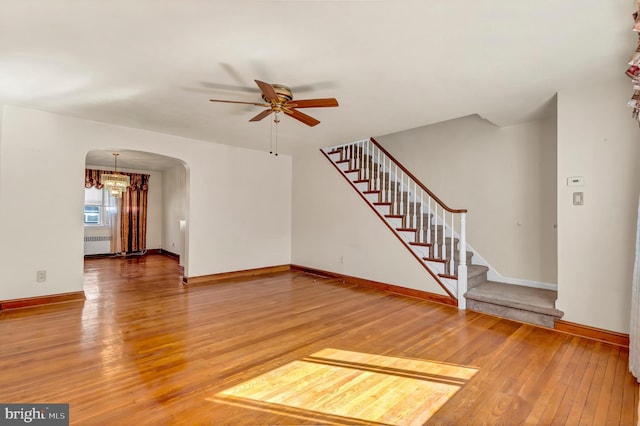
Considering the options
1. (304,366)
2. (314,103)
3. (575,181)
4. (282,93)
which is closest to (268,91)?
(282,93)

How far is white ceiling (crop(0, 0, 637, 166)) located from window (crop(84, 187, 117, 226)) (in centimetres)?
537

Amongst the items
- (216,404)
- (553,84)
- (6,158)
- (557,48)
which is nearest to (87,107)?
(6,158)

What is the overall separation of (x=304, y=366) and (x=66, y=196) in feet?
13.8

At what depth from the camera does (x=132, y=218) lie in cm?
873

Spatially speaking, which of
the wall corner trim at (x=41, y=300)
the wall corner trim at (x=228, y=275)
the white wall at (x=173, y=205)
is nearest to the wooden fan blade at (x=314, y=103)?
the wall corner trim at (x=228, y=275)

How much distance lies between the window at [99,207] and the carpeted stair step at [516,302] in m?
9.31

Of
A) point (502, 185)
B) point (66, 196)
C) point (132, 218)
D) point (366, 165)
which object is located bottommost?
point (132, 218)

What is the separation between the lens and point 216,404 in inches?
77.3

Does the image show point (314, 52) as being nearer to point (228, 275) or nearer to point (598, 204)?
point (598, 204)

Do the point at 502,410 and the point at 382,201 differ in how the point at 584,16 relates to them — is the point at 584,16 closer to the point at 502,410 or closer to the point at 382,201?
the point at 502,410

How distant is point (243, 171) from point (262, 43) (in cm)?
399

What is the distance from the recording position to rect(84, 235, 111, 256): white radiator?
821 centimetres

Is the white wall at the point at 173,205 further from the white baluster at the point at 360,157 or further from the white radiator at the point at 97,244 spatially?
the white baluster at the point at 360,157

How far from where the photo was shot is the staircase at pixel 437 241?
3.65m
